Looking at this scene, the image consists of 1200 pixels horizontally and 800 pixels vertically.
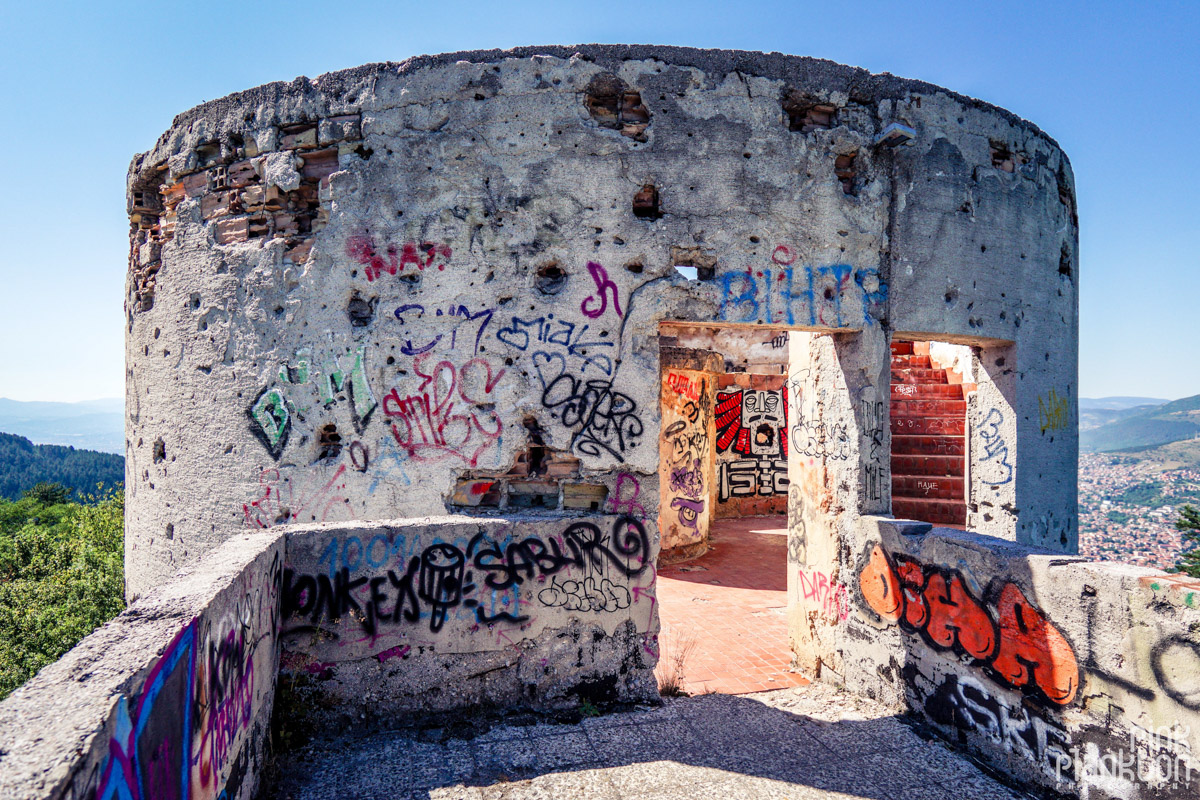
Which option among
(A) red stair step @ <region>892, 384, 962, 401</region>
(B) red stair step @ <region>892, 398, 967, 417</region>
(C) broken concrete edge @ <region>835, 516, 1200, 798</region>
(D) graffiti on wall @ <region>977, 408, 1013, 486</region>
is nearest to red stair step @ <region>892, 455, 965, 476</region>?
(B) red stair step @ <region>892, 398, 967, 417</region>

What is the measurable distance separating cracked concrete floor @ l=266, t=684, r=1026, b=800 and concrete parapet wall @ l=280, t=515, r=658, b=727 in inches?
9.0

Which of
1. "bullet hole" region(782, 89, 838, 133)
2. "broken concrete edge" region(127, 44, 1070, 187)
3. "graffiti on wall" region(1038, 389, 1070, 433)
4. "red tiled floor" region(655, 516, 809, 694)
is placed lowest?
"red tiled floor" region(655, 516, 809, 694)

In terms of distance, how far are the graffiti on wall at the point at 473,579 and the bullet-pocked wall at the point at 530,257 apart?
1.20ft

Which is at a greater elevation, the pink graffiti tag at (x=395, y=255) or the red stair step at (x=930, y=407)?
the pink graffiti tag at (x=395, y=255)

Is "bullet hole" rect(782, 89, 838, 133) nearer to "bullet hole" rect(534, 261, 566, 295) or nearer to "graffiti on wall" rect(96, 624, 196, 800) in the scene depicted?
"bullet hole" rect(534, 261, 566, 295)

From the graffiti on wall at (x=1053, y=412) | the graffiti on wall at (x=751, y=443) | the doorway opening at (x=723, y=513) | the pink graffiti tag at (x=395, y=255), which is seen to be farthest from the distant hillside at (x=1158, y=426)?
the pink graffiti tag at (x=395, y=255)

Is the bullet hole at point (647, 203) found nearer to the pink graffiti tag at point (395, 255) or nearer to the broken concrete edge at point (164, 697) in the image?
the pink graffiti tag at point (395, 255)

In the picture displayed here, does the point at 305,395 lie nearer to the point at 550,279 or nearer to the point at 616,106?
the point at 550,279

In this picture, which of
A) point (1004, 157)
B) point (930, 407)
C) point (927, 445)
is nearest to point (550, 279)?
point (1004, 157)

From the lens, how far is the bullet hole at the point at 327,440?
186 inches

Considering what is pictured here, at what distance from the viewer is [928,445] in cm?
827

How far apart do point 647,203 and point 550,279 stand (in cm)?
91

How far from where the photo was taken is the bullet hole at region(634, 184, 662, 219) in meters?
4.60

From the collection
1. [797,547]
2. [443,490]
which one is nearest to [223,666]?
[443,490]
